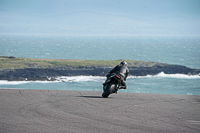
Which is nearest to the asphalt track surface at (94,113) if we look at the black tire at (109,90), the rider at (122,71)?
the black tire at (109,90)

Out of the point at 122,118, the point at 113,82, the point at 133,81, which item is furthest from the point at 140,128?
the point at 133,81

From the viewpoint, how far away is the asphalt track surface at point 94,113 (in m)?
8.86

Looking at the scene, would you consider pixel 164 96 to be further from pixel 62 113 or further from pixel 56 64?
pixel 56 64

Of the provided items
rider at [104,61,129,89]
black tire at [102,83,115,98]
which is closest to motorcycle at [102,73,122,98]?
black tire at [102,83,115,98]

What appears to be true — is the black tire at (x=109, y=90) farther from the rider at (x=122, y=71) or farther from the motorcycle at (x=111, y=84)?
the rider at (x=122, y=71)

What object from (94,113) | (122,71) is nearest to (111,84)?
(122,71)

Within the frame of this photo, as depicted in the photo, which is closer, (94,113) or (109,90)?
(94,113)

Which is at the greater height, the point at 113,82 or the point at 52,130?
the point at 113,82

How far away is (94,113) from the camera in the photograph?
10.7 m

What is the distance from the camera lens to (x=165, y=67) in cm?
8562

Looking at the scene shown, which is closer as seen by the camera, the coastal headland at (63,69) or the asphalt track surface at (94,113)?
the asphalt track surface at (94,113)

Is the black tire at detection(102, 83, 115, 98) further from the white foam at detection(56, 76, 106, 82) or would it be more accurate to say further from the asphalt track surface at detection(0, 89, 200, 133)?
the white foam at detection(56, 76, 106, 82)

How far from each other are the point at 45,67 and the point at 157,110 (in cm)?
6780

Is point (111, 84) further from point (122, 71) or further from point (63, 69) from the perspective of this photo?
point (63, 69)
